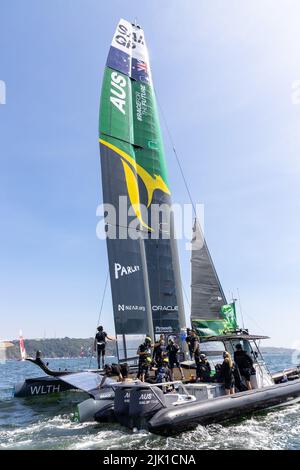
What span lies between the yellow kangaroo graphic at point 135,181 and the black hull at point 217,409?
891cm

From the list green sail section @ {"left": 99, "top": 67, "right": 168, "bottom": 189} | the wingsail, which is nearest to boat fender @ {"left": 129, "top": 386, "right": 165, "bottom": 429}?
the wingsail

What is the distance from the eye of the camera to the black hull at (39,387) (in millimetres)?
16797

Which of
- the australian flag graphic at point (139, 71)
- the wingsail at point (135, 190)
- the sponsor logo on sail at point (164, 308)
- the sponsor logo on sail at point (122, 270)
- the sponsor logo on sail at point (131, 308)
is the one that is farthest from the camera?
the australian flag graphic at point (139, 71)

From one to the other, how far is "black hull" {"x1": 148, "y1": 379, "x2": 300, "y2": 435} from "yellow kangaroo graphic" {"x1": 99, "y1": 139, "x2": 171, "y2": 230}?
891 centimetres

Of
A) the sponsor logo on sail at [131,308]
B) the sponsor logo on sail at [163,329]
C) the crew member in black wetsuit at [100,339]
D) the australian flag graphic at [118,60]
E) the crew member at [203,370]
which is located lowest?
the crew member at [203,370]

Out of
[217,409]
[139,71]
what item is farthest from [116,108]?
[217,409]

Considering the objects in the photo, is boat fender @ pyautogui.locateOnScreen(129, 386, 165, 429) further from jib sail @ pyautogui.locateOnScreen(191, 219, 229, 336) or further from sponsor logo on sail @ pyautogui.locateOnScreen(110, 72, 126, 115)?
sponsor logo on sail @ pyautogui.locateOnScreen(110, 72, 126, 115)

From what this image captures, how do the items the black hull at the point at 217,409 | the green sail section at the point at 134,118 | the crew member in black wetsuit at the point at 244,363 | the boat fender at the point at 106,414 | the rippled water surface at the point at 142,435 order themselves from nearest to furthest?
the rippled water surface at the point at 142,435
the black hull at the point at 217,409
the boat fender at the point at 106,414
the crew member in black wetsuit at the point at 244,363
the green sail section at the point at 134,118

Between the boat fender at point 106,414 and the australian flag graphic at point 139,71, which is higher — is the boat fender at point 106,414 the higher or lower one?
the lower one

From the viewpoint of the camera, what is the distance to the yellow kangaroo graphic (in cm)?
1781

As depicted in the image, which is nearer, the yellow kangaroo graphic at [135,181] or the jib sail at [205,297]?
the yellow kangaroo graphic at [135,181]

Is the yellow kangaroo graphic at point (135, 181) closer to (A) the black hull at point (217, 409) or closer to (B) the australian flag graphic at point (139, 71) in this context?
(B) the australian flag graphic at point (139, 71)

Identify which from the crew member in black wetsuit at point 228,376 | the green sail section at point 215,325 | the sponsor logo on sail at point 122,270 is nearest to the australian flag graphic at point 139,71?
the sponsor logo on sail at point 122,270
